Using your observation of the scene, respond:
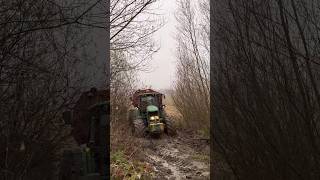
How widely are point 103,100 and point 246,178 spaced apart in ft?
6.57

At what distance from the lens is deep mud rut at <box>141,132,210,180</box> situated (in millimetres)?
11344

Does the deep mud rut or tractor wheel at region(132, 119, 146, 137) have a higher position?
tractor wheel at region(132, 119, 146, 137)

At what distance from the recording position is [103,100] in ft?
19.1

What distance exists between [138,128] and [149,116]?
2.75 ft

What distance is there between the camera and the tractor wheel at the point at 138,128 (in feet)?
51.8

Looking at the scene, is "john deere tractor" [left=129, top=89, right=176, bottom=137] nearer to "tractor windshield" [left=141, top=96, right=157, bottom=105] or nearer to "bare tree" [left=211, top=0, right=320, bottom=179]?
"tractor windshield" [left=141, top=96, right=157, bottom=105]

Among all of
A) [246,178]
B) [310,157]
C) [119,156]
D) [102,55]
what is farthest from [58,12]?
[119,156]

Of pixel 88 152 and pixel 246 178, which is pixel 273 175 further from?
pixel 88 152

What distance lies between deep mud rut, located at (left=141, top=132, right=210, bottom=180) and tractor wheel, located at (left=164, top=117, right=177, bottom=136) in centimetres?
18

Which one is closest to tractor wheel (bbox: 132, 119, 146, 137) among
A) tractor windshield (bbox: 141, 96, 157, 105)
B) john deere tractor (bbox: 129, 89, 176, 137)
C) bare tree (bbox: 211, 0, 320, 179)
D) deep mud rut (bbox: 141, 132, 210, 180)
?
john deere tractor (bbox: 129, 89, 176, 137)

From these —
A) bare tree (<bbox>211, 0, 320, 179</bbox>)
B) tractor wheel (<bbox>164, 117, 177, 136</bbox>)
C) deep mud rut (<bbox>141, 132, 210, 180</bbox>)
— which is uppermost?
bare tree (<bbox>211, 0, 320, 179</bbox>)

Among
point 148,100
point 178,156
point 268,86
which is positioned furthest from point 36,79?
point 148,100

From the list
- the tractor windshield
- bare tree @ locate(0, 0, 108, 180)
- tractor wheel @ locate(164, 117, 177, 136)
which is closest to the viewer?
bare tree @ locate(0, 0, 108, 180)

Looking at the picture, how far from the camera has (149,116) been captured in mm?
16734
